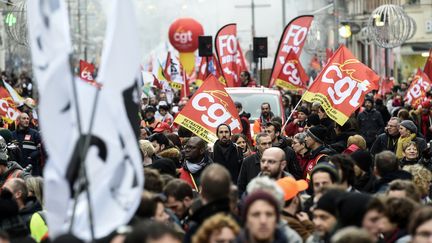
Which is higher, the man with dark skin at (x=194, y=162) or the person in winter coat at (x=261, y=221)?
the person in winter coat at (x=261, y=221)

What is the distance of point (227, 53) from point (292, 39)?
2.95 m

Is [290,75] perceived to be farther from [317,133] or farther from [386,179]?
[386,179]

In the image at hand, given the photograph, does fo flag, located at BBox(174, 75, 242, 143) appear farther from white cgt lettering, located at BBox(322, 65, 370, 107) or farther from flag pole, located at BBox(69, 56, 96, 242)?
flag pole, located at BBox(69, 56, 96, 242)

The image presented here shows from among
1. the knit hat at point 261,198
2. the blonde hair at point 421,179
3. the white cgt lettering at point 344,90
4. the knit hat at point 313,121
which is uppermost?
the knit hat at point 261,198

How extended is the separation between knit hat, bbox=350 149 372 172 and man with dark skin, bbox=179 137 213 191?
2.14m

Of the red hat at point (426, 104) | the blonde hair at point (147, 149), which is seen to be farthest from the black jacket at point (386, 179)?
the red hat at point (426, 104)

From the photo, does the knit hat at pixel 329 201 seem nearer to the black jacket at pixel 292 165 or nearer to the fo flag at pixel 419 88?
the black jacket at pixel 292 165

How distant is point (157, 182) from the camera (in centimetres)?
1079

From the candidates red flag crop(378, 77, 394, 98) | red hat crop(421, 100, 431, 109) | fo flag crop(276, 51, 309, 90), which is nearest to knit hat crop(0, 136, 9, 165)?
red hat crop(421, 100, 431, 109)

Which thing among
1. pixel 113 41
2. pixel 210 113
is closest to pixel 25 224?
pixel 113 41

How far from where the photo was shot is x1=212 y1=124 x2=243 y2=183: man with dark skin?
16328 millimetres

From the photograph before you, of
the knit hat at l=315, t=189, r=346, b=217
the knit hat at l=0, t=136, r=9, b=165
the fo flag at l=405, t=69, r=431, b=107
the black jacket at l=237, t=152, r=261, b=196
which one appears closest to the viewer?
the knit hat at l=315, t=189, r=346, b=217

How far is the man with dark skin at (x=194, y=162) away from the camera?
48.2 feet

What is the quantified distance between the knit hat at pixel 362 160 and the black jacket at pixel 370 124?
11.4m
